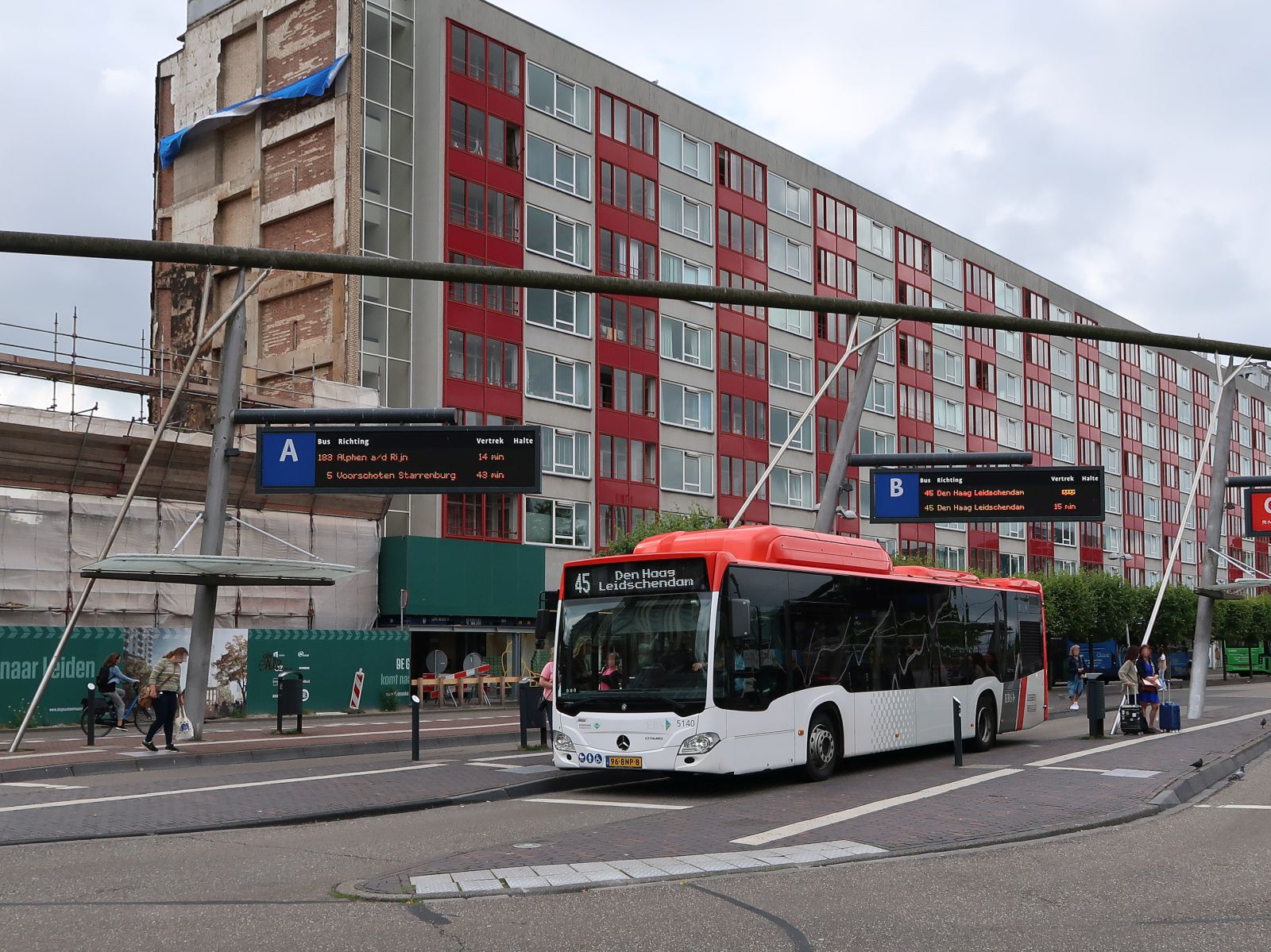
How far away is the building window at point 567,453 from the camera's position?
5034 centimetres

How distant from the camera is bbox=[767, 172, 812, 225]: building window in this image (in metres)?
63.2

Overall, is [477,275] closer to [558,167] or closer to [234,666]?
[234,666]

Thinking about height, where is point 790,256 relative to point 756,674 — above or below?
above

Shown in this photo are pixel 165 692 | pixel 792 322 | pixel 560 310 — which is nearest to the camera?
pixel 165 692

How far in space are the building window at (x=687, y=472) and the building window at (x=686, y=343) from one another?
149 inches

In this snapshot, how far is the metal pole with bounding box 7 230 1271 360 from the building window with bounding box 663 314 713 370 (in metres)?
47.0

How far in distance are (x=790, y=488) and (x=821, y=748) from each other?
45.6 metres

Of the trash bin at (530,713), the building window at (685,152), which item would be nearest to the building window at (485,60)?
the building window at (685,152)

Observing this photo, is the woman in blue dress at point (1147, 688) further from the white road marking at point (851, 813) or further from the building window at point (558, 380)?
the building window at point (558, 380)

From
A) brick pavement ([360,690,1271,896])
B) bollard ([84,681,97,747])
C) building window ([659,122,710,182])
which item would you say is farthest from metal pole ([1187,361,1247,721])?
building window ([659,122,710,182])

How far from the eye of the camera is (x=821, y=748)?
55.1 feet

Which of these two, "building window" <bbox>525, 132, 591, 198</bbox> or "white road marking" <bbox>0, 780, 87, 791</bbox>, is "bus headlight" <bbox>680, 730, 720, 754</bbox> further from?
"building window" <bbox>525, 132, 591, 198</bbox>

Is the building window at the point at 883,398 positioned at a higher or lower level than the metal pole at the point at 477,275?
higher

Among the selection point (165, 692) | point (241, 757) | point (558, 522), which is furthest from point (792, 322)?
point (165, 692)
